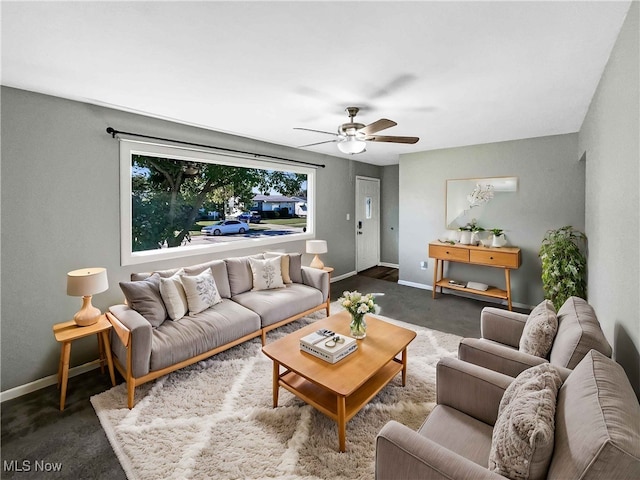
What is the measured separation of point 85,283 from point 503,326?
3.28 meters

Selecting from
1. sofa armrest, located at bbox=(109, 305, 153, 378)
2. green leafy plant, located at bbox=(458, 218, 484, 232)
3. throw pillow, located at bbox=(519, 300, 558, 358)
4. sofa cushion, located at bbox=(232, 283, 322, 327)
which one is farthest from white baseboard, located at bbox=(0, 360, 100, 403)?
green leafy plant, located at bbox=(458, 218, 484, 232)

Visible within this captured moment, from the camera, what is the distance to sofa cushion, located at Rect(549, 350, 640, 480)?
2.57 ft

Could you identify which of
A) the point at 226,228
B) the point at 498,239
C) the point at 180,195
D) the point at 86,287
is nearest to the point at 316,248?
the point at 226,228

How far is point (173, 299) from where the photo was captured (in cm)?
269

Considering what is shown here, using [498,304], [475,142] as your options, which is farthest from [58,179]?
[498,304]

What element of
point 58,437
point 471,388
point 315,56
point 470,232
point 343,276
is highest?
point 315,56

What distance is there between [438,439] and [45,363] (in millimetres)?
3099

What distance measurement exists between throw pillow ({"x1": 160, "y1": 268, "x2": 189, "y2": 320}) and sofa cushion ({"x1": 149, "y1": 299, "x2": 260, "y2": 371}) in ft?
0.25

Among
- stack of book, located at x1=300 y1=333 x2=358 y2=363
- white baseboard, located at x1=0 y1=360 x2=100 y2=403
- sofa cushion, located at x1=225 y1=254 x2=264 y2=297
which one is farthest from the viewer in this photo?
sofa cushion, located at x1=225 y1=254 x2=264 y2=297

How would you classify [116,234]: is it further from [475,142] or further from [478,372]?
[475,142]

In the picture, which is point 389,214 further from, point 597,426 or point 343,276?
point 597,426

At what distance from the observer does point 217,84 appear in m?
2.28

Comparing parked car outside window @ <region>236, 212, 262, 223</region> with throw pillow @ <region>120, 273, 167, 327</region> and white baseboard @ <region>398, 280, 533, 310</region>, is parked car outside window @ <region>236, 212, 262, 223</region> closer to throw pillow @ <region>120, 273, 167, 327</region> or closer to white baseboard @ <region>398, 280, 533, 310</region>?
throw pillow @ <region>120, 273, 167, 327</region>

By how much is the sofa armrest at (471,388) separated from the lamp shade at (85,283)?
Answer: 260 centimetres
